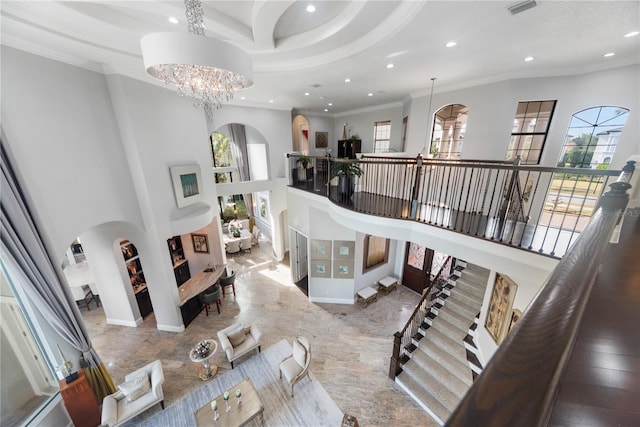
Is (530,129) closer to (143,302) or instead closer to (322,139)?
(322,139)

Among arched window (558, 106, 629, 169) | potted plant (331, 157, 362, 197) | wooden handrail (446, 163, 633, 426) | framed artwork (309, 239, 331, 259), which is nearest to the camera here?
wooden handrail (446, 163, 633, 426)

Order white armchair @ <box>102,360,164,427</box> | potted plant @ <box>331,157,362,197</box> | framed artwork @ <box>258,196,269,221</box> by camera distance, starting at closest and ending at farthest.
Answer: white armchair @ <box>102,360,164,427</box>, potted plant @ <box>331,157,362,197</box>, framed artwork @ <box>258,196,269,221</box>

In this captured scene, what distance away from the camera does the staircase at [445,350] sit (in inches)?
170

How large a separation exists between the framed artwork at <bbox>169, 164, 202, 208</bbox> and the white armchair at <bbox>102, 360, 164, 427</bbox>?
327 cm

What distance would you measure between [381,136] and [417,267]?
4.98 m

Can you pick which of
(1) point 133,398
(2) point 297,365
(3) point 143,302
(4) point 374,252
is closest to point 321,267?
(4) point 374,252

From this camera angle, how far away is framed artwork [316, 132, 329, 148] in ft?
35.4

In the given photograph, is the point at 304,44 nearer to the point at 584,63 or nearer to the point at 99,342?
the point at 584,63

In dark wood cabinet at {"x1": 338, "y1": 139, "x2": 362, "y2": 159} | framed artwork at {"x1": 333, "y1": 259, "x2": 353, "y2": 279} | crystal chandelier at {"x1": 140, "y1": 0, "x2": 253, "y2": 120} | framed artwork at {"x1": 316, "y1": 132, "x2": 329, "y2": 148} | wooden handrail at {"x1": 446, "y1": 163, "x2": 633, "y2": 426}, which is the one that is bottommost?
framed artwork at {"x1": 333, "y1": 259, "x2": 353, "y2": 279}

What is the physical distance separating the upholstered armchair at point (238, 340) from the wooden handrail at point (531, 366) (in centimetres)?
537

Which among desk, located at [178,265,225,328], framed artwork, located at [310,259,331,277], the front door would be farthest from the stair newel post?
desk, located at [178,265,225,328]

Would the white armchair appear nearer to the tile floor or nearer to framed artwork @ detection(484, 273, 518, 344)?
the tile floor

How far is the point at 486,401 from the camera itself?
372 mm

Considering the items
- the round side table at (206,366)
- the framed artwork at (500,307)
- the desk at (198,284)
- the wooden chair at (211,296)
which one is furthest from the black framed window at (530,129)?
the desk at (198,284)
